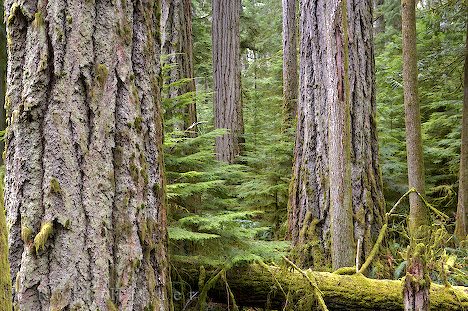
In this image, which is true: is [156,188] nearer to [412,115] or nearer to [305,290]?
[305,290]

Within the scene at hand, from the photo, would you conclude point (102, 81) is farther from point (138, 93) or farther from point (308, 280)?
point (308, 280)

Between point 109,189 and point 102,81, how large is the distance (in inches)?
17.1

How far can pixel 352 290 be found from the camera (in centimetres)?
310

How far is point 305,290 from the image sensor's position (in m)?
2.98

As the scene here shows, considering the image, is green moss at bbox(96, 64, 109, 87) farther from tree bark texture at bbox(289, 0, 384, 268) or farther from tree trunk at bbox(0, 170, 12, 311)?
tree bark texture at bbox(289, 0, 384, 268)

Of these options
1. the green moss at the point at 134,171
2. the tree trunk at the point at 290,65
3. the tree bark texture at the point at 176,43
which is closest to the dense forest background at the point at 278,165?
the tree bark texture at the point at 176,43

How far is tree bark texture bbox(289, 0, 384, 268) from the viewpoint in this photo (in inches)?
177

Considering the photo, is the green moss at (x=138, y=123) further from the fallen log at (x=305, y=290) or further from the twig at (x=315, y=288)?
the twig at (x=315, y=288)

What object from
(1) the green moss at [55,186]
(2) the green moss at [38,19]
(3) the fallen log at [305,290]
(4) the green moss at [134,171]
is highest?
(2) the green moss at [38,19]

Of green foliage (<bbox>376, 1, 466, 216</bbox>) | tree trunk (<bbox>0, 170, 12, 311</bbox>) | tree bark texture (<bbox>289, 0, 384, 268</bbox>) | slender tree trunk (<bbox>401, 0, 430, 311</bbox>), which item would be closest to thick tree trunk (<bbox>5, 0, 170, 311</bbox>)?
tree trunk (<bbox>0, 170, 12, 311</bbox>)

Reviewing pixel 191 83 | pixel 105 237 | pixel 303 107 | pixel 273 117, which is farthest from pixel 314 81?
pixel 273 117

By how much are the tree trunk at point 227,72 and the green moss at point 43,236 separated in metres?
6.99

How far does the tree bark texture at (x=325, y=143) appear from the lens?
4.48 metres

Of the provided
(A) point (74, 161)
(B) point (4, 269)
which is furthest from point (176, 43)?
(B) point (4, 269)
